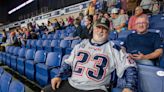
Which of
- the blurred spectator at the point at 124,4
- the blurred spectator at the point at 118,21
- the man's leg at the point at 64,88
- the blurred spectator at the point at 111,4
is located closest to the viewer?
the man's leg at the point at 64,88

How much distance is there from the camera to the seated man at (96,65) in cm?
185

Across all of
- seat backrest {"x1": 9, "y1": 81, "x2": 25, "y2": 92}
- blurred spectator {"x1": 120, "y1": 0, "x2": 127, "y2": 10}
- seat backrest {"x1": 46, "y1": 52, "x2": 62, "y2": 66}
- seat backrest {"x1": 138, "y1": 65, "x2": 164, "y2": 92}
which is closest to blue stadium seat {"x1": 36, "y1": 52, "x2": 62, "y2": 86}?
seat backrest {"x1": 46, "y1": 52, "x2": 62, "y2": 66}

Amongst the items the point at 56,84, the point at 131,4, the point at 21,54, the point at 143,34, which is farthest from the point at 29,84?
the point at 131,4

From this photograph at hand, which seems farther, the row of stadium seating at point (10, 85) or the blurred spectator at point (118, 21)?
the blurred spectator at point (118, 21)

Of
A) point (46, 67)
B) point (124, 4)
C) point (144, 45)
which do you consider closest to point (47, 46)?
point (46, 67)

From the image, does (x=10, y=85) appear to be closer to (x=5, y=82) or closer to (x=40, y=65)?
(x=5, y=82)

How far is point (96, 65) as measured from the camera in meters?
1.89

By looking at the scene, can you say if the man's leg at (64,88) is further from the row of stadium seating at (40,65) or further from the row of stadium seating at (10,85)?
the row of stadium seating at (40,65)

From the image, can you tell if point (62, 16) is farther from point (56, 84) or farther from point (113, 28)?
point (56, 84)

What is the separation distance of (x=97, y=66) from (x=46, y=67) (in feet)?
5.12

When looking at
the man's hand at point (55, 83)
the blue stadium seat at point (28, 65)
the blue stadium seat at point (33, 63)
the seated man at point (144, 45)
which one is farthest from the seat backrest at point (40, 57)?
the man's hand at point (55, 83)

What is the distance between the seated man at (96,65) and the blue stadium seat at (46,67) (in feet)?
4.08

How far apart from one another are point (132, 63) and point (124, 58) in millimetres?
90

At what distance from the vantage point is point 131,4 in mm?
6355
